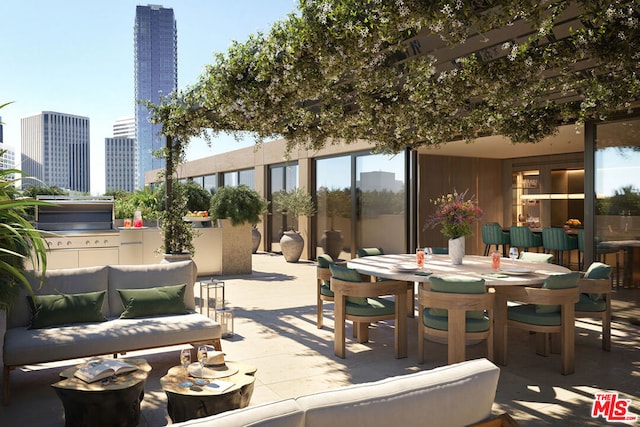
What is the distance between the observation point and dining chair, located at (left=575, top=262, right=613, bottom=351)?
5.36 m

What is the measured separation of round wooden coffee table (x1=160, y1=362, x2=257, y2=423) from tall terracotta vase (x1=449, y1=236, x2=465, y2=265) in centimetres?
359

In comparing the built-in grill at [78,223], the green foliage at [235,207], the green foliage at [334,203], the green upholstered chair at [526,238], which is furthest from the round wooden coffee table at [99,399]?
the green foliage at [334,203]

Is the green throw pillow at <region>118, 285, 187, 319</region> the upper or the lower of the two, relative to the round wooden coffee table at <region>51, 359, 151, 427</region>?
upper

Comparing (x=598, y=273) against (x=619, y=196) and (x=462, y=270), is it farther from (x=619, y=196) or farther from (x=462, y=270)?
(x=619, y=196)

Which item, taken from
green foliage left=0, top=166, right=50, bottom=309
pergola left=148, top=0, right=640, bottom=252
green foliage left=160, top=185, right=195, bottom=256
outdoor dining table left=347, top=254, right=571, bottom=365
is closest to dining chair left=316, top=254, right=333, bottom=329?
outdoor dining table left=347, top=254, right=571, bottom=365

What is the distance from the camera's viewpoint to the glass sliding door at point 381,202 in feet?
37.5

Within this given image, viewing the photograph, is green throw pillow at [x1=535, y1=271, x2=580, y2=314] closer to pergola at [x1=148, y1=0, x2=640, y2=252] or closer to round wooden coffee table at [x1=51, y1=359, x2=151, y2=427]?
pergola at [x1=148, y1=0, x2=640, y2=252]

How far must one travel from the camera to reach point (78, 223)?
8.38 m

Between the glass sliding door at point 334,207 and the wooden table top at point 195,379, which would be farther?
the glass sliding door at point 334,207

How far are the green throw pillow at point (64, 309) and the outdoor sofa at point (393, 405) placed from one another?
353cm

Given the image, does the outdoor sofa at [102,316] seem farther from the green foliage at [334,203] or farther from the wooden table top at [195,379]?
the green foliage at [334,203]

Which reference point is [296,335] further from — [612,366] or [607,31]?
[607,31]

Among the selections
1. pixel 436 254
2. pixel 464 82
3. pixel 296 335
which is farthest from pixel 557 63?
pixel 296 335

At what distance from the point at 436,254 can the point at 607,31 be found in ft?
13.1
